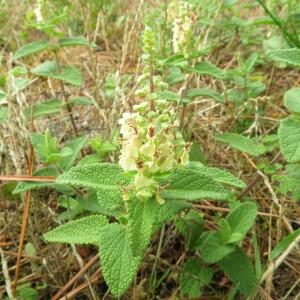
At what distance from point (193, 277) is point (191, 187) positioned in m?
0.48

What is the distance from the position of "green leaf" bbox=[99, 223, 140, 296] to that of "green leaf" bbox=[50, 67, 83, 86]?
1175 millimetres

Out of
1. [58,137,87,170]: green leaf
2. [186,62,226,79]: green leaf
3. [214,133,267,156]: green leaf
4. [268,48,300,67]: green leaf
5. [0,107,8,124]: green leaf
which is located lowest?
[58,137,87,170]: green leaf

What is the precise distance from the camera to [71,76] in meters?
2.55

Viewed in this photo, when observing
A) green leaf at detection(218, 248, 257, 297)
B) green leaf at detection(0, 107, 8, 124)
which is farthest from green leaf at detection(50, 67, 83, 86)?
green leaf at detection(218, 248, 257, 297)

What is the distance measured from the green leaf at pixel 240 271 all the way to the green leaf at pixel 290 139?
18.0 inches

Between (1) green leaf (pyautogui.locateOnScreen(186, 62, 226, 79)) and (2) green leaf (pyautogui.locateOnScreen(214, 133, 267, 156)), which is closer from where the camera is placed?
(2) green leaf (pyautogui.locateOnScreen(214, 133, 267, 156))

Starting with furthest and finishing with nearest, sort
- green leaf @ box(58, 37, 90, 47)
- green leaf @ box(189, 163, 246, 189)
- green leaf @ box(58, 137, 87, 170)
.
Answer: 1. green leaf @ box(58, 37, 90, 47)
2. green leaf @ box(58, 137, 87, 170)
3. green leaf @ box(189, 163, 246, 189)

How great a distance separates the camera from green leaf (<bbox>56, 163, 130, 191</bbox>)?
148cm

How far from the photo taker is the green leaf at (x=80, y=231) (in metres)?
1.60

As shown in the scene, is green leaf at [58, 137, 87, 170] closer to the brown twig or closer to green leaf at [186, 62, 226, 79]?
the brown twig

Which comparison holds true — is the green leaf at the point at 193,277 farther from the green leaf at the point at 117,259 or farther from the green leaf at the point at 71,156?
the green leaf at the point at 71,156

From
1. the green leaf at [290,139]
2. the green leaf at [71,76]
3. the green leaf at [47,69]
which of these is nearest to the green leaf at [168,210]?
the green leaf at [290,139]

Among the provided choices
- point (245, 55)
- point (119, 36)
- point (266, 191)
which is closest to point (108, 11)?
point (119, 36)

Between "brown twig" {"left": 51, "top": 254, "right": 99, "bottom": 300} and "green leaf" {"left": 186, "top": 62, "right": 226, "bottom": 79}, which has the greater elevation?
"green leaf" {"left": 186, "top": 62, "right": 226, "bottom": 79}
